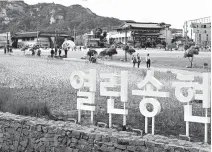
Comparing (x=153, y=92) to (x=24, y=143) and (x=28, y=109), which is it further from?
(x=28, y=109)

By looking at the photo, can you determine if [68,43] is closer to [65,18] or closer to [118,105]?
[65,18]

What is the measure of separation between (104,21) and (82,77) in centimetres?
8167

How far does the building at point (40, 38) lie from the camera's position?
226 ft

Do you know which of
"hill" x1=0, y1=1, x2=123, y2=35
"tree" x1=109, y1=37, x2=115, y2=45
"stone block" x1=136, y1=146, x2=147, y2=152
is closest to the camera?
"stone block" x1=136, y1=146, x2=147, y2=152

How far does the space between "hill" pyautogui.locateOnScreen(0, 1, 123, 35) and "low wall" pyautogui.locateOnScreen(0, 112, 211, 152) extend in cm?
7541

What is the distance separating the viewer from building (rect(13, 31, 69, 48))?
6894 centimetres

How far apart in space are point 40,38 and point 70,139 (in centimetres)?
6446

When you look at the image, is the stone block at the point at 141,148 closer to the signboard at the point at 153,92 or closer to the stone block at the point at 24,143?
the signboard at the point at 153,92

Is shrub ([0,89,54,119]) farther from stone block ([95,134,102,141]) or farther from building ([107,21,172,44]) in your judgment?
building ([107,21,172,44])

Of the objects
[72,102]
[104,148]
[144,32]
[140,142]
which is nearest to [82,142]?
[104,148]

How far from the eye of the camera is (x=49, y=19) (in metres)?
97.6

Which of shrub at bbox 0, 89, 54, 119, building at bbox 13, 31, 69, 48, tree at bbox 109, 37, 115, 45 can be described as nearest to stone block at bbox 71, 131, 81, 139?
shrub at bbox 0, 89, 54, 119

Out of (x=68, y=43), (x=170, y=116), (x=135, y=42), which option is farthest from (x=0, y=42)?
(x=170, y=116)

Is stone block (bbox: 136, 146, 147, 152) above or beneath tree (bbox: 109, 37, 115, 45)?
beneath
